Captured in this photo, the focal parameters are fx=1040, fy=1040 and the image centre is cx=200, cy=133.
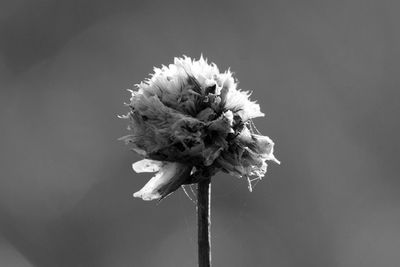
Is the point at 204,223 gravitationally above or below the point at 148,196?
below

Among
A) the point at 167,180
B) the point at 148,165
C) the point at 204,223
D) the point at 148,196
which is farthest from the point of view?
the point at 148,165

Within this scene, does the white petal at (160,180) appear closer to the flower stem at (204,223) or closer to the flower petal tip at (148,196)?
the flower petal tip at (148,196)

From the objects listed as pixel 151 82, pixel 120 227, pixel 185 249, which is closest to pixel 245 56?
pixel 120 227

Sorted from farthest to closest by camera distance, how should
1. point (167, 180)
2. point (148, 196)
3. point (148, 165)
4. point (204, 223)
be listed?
point (148, 165) → point (148, 196) → point (167, 180) → point (204, 223)

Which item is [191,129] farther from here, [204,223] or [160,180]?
[204,223]

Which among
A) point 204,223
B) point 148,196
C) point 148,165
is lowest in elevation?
point 204,223

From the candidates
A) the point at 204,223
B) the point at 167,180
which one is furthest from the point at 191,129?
the point at 204,223
